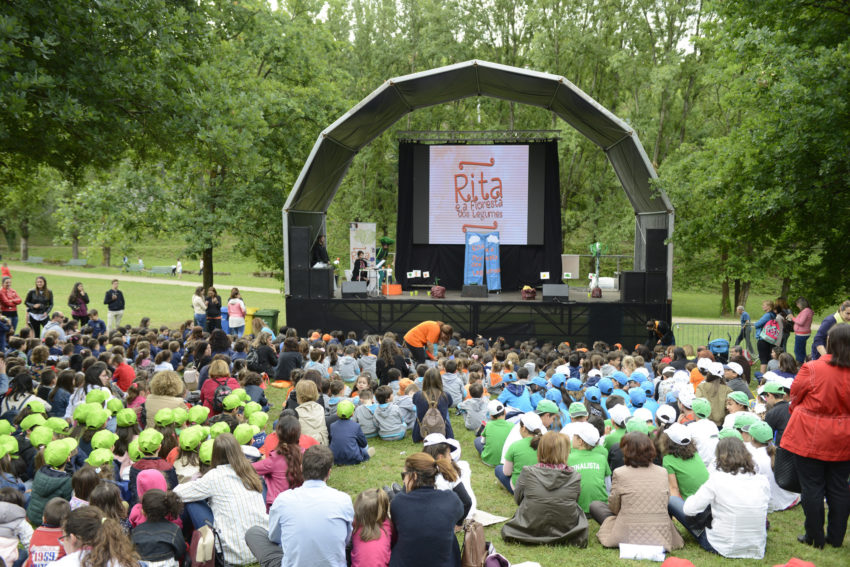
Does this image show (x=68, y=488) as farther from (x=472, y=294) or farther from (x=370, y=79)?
(x=370, y=79)

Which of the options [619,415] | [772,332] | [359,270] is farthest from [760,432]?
[359,270]

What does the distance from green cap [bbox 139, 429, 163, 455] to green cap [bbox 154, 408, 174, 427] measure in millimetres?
466

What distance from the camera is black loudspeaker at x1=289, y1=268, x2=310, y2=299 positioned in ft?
56.8

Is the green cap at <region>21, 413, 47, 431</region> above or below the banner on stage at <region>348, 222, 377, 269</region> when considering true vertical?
below

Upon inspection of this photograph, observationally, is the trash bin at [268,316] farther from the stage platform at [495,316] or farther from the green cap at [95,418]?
the green cap at [95,418]

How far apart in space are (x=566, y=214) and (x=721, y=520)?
26.4m

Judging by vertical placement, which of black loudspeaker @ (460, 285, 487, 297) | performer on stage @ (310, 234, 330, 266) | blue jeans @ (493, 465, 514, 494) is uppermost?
performer on stage @ (310, 234, 330, 266)

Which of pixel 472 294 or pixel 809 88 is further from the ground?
pixel 809 88

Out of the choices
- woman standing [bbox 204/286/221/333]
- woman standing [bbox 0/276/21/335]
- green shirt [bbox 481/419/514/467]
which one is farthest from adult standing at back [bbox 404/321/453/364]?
woman standing [bbox 0/276/21/335]

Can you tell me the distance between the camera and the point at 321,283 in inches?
680

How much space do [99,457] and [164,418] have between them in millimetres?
845

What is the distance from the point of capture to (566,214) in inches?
1221

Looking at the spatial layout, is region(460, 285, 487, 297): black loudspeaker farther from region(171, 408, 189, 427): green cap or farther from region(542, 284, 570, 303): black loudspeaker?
region(171, 408, 189, 427): green cap

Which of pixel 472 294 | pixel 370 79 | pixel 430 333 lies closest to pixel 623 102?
pixel 370 79
